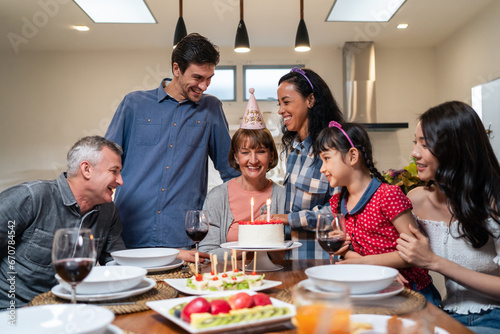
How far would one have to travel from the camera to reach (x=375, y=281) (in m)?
1.06

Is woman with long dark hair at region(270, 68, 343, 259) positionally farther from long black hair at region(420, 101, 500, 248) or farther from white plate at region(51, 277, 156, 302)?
white plate at region(51, 277, 156, 302)

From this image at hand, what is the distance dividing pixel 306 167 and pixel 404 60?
5074 mm

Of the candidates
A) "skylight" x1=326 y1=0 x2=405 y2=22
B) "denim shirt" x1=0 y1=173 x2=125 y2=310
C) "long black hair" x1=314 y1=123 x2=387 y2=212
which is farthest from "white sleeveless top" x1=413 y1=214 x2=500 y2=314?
"skylight" x1=326 y1=0 x2=405 y2=22

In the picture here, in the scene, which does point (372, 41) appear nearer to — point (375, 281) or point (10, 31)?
point (10, 31)

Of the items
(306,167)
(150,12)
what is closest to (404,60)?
(150,12)

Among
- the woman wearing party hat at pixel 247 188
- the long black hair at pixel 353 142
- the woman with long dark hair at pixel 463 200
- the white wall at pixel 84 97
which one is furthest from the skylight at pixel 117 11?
the woman with long dark hair at pixel 463 200

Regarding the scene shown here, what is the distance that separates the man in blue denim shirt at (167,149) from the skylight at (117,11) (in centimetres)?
259

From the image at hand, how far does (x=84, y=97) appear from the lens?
6.46m

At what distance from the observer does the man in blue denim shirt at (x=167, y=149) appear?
231cm

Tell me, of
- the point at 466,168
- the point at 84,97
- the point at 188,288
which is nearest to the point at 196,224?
the point at 188,288

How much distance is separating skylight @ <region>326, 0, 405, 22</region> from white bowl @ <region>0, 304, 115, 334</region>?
173 inches

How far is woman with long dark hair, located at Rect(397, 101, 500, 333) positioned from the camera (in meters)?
1.45

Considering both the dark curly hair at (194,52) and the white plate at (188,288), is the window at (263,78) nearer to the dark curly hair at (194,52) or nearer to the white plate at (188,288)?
the dark curly hair at (194,52)

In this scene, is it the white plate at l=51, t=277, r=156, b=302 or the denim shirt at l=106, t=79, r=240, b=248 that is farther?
the denim shirt at l=106, t=79, r=240, b=248
